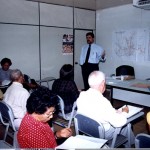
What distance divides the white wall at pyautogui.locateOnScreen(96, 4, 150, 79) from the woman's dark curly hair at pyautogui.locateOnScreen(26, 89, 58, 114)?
4443mm

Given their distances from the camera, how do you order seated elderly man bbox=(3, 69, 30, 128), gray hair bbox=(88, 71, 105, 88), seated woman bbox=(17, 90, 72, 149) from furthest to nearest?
seated elderly man bbox=(3, 69, 30, 128) < gray hair bbox=(88, 71, 105, 88) < seated woman bbox=(17, 90, 72, 149)

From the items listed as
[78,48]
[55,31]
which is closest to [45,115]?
[55,31]

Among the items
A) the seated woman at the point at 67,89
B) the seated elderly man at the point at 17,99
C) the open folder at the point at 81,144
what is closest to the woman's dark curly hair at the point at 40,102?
the open folder at the point at 81,144

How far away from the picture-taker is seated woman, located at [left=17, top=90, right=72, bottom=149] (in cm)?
140

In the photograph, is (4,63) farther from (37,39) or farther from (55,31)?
(55,31)

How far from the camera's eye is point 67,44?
6.17m

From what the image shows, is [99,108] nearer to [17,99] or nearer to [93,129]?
[93,129]

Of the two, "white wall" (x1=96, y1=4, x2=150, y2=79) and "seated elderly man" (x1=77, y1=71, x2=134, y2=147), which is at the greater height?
"white wall" (x1=96, y1=4, x2=150, y2=79)

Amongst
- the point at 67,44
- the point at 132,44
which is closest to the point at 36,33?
the point at 67,44

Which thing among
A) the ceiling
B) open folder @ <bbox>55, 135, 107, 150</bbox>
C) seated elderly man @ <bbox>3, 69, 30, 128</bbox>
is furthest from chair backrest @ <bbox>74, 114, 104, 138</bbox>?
the ceiling

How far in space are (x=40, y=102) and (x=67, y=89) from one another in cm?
154

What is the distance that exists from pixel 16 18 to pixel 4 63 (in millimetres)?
1259

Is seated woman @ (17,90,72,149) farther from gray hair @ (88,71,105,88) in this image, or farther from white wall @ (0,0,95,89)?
white wall @ (0,0,95,89)

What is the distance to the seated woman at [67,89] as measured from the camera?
9.93 ft
